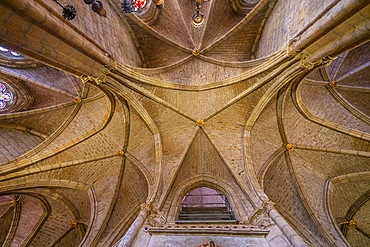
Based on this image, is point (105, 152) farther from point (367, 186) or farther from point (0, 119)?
point (367, 186)

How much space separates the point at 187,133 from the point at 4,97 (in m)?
8.15

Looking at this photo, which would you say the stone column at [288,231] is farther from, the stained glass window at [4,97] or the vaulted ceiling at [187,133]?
the stained glass window at [4,97]

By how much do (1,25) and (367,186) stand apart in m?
11.1

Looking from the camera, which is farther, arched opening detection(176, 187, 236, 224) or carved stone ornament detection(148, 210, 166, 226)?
arched opening detection(176, 187, 236, 224)

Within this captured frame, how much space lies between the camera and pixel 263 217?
213 inches

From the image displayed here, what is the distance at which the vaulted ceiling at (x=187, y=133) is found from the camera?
7117 millimetres

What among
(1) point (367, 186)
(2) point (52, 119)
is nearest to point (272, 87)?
(1) point (367, 186)

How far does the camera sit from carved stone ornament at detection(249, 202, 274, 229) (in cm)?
518

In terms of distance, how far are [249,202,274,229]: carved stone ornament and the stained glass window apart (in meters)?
10.8

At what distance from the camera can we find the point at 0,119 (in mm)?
9094

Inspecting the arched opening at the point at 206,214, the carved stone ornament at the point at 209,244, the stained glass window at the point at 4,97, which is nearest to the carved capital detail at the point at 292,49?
the arched opening at the point at 206,214

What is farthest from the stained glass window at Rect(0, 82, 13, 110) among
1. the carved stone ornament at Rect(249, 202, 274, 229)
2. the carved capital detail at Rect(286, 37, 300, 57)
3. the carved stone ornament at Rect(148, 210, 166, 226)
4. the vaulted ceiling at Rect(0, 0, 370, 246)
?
the carved capital detail at Rect(286, 37, 300, 57)

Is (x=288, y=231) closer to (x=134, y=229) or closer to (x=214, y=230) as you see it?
(x=214, y=230)

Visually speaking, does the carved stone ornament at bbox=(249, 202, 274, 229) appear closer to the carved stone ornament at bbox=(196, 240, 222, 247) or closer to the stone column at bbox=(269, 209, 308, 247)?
the stone column at bbox=(269, 209, 308, 247)
